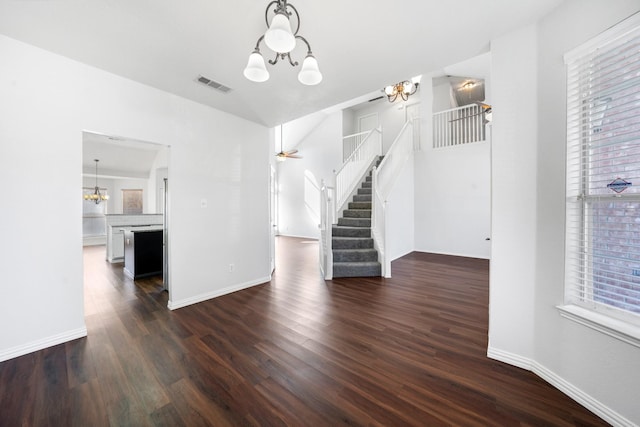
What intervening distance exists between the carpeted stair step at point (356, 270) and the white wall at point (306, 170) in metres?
4.90

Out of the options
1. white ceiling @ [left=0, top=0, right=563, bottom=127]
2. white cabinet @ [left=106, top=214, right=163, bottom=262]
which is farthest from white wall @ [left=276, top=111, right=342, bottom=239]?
white ceiling @ [left=0, top=0, right=563, bottom=127]

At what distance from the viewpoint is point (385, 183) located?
555 cm

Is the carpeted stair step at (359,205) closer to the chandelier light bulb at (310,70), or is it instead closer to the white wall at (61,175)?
the white wall at (61,175)

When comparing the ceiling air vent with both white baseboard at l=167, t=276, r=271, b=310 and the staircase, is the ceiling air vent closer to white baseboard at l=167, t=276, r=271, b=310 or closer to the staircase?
white baseboard at l=167, t=276, r=271, b=310

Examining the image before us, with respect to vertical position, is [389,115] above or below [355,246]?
above

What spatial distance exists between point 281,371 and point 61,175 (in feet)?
9.12

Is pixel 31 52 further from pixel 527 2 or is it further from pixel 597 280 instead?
pixel 597 280

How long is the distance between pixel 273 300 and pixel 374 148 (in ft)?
17.7

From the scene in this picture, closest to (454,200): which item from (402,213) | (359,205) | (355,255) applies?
(402,213)

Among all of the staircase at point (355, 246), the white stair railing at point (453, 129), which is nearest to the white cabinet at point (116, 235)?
the staircase at point (355, 246)

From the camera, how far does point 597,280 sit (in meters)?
1.53

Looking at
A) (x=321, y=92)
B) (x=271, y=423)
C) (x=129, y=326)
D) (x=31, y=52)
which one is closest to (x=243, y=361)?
(x=271, y=423)

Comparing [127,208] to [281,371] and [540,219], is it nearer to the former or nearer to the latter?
[281,371]

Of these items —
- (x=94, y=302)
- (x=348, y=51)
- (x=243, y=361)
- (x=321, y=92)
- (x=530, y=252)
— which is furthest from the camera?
(x=94, y=302)
